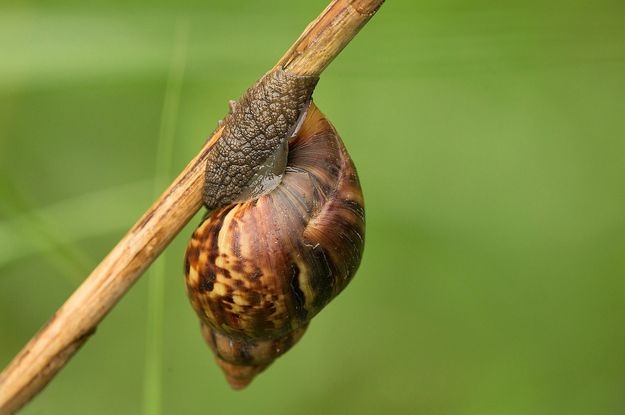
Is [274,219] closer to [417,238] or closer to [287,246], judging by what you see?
[287,246]

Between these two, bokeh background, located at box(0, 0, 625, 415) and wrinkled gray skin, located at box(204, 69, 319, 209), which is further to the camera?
bokeh background, located at box(0, 0, 625, 415)

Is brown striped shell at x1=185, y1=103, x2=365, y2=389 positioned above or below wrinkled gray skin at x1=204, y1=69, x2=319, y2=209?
below

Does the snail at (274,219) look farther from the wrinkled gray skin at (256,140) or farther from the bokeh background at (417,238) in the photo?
the bokeh background at (417,238)

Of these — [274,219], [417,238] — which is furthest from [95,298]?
[417,238]

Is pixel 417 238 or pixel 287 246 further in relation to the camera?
pixel 417 238

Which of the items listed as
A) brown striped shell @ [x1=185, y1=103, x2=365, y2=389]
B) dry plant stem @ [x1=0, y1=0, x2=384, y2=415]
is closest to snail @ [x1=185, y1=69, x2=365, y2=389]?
brown striped shell @ [x1=185, y1=103, x2=365, y2=389]

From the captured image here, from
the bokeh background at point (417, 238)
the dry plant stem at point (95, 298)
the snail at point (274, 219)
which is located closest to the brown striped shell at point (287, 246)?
the snail at point (274, 219)

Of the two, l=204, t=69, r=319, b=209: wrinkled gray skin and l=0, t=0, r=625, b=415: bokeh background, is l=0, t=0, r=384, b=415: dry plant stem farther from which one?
l=0, t=0, r=625, b=415: bokeh background
